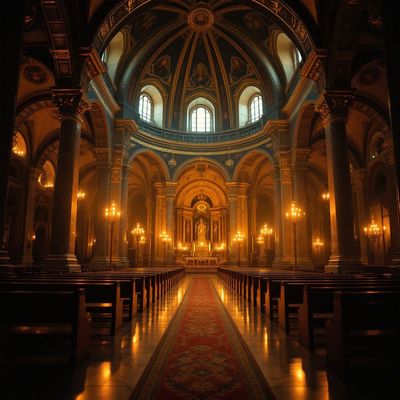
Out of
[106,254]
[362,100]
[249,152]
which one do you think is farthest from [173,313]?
[249,152]

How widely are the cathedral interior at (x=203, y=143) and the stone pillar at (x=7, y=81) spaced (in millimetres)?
34

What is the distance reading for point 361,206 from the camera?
73.1ft

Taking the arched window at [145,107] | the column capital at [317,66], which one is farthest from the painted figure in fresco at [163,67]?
the column capital at [317,66]

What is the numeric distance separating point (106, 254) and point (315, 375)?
17.2 metres

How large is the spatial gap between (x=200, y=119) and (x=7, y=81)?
85.7 ft

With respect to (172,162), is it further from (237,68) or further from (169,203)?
(237,68)

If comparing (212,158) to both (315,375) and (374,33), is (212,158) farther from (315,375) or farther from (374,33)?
(315,375)

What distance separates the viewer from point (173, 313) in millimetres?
8430

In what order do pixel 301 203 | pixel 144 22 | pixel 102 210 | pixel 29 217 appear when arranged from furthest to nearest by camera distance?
pixel 144 22 → pixel 29 217 → pixel 102 210 → pixel 301 203

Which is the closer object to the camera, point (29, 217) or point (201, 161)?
point (29, 217)

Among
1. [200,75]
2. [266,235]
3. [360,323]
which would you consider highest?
[200,75]

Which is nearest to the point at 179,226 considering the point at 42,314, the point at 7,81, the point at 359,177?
the point at 359,177

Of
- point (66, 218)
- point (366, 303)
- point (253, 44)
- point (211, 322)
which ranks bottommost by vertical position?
point (211, 322)

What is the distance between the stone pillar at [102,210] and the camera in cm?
1950
